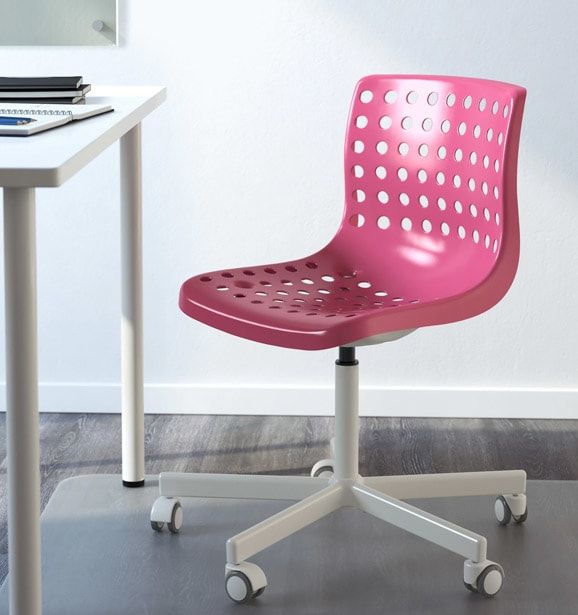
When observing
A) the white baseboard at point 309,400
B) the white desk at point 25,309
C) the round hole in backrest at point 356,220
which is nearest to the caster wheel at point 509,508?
the round hole in backrest at point 356,220

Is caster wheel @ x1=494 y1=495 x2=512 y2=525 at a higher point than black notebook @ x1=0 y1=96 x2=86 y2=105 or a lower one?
lower

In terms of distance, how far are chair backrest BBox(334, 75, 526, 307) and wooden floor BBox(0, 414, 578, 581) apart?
641 mm

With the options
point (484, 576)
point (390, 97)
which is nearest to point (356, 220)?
point (390, 97)

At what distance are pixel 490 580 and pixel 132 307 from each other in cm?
94

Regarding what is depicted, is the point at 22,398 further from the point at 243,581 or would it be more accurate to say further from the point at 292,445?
the point at 292,445

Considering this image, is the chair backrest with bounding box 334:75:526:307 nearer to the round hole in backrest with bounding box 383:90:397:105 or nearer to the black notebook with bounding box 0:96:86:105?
the round hole in backrest with bounding box 383:90:397:105

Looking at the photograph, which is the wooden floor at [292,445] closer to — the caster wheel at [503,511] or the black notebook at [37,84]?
the caster wheel at [503,511]

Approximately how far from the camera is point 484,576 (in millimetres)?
1937

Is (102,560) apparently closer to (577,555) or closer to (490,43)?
(577,555)

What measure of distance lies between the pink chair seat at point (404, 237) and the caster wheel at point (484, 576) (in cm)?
43

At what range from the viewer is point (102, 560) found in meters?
2.11

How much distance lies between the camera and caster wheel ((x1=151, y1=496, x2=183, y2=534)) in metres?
2.20

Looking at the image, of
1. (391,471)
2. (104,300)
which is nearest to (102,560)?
(391,471)

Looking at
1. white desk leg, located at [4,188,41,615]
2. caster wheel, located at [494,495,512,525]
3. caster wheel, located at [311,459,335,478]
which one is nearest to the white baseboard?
caster wheel, located at [311,459,335,478]
